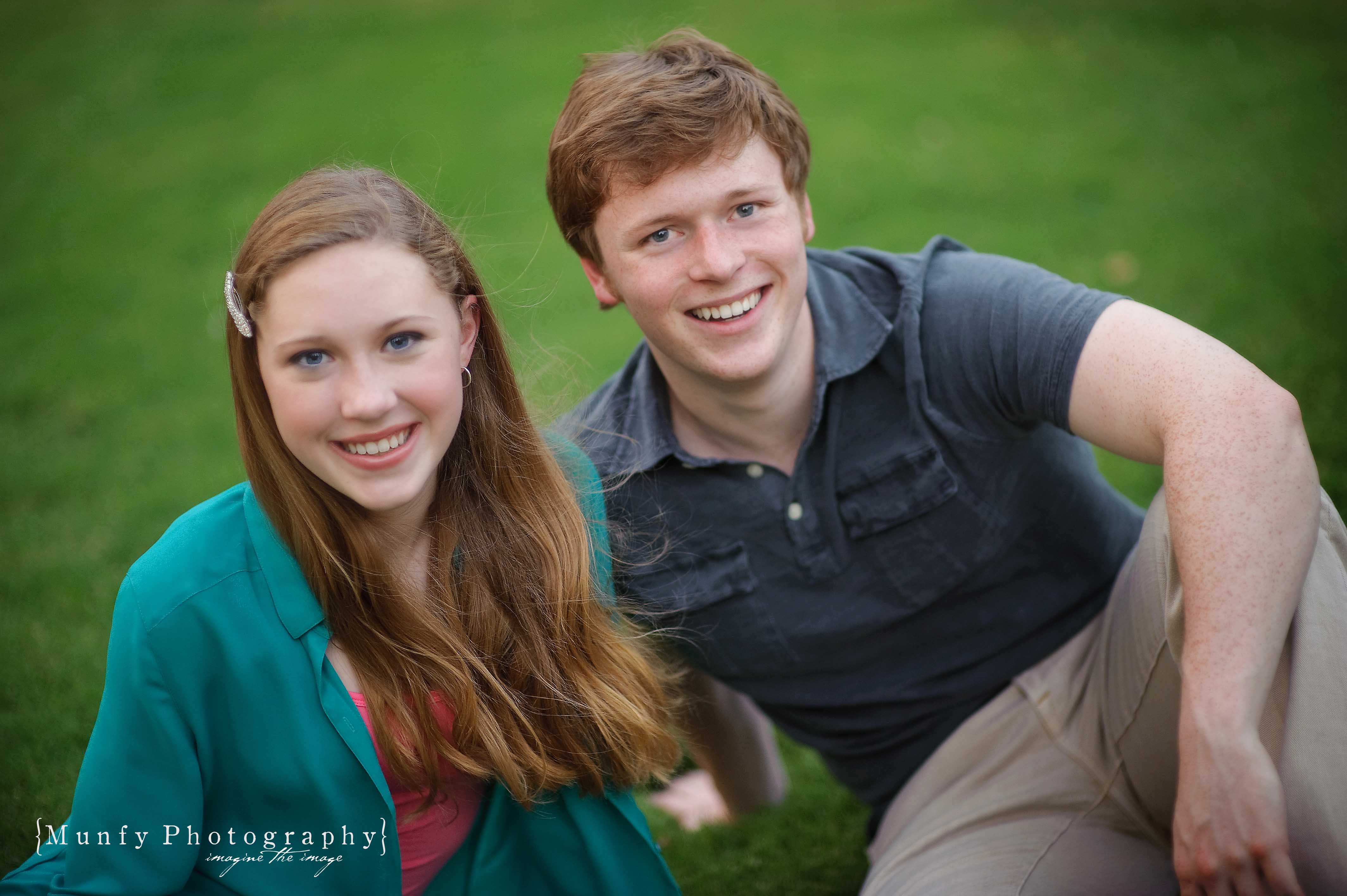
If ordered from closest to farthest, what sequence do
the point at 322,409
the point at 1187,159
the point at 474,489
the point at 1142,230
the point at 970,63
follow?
the point at 322,409 < the point at 474,489 < the point at 1142,230 < the point at 1187,159 < the point at 970,63

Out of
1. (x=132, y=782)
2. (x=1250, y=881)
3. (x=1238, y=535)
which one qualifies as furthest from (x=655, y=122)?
(x=1250, y=881)

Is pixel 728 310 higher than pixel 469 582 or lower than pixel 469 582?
higher

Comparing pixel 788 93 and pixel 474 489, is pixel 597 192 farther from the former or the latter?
pixel 788 93

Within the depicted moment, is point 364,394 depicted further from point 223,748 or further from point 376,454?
point 223,748

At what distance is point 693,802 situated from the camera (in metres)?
3.41

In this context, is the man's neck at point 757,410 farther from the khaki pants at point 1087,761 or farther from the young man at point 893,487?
the khaki pants at point 1087,761

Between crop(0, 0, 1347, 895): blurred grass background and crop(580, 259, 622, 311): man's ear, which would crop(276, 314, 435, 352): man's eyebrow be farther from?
crop(580, 259, 622, 311): man's ear

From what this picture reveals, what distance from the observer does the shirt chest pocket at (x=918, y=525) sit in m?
2.57

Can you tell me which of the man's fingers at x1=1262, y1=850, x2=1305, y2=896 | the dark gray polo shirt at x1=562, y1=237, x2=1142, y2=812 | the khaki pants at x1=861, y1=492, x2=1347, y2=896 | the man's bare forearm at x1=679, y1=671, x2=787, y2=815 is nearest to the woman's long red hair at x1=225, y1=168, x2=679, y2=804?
the dark gray polo shirt at x1=562, y1=237, x2=1142, y2=812

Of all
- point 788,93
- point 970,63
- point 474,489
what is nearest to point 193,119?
point 788,93

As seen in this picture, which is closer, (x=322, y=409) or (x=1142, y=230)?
(x=322, y=409)

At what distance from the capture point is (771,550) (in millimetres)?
2623

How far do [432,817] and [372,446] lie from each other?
792 mm

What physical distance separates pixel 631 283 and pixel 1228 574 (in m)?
1.37
